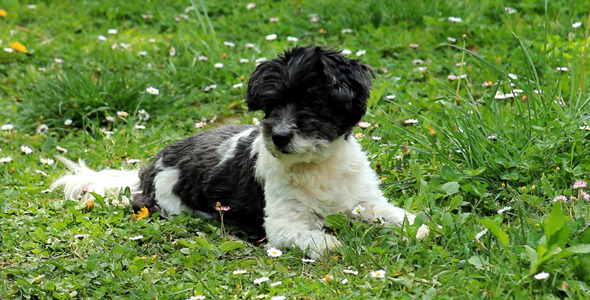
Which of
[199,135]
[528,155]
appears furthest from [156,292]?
[528,155]

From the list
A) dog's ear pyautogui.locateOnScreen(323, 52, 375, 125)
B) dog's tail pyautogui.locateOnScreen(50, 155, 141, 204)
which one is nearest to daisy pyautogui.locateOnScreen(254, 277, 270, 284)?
dog's ear pyautogui.locateOnScreen(323, 52, 375, 125)

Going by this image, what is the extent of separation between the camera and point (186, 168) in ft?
15.7

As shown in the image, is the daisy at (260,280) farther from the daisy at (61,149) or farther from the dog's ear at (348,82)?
the daisy at (61,149)

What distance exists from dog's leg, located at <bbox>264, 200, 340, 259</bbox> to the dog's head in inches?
15.8

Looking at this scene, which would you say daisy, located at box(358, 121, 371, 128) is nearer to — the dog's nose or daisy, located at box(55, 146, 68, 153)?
the dog's nose

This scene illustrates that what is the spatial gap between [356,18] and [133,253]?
14.2ft

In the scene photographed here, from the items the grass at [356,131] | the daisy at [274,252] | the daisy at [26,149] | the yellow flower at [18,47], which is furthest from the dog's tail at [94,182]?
the yellow flower at [18,47]

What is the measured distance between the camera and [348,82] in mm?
3896

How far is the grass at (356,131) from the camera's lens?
11.5 ft

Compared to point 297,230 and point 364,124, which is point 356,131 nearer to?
point 364,124

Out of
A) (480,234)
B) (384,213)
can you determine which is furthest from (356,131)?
(480,234)

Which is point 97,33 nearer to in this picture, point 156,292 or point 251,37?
point 251,37

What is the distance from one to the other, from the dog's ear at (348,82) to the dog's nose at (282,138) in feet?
1.05

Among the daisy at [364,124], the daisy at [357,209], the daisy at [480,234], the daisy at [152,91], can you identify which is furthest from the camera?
the daisy at [152,91]
